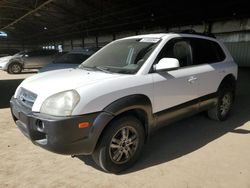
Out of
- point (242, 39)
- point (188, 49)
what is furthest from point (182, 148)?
point (242, 39)

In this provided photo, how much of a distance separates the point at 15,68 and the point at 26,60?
2.89 feet

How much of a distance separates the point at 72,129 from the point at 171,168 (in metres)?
1.55

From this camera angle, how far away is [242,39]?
17250 mm

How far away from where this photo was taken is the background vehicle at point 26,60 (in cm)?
1561

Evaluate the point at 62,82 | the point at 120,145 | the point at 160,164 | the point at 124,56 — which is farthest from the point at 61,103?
the point at 160,164

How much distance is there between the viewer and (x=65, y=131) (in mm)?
2631

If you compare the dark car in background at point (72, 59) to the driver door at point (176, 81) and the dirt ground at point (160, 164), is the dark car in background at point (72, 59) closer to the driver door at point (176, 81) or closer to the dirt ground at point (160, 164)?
the dirt ground at point (160, 164)

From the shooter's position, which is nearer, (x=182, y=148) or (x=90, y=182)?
(x=90, y=182)

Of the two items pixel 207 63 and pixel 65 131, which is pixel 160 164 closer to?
pixel 65 131

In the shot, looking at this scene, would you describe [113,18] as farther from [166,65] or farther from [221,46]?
[166,65]

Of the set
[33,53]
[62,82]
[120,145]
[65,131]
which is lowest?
[120,145]

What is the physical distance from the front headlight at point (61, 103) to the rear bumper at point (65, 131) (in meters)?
0.07

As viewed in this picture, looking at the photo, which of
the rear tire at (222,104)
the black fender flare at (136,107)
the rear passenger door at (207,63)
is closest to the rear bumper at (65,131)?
the black fender flare at (136,107)

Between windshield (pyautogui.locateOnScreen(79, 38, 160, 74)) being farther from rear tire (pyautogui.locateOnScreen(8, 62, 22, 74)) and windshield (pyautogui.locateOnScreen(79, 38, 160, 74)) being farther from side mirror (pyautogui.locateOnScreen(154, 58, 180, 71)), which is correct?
rear tire (pyautogui.locateOnScreen(8, 62, 22, 74))
